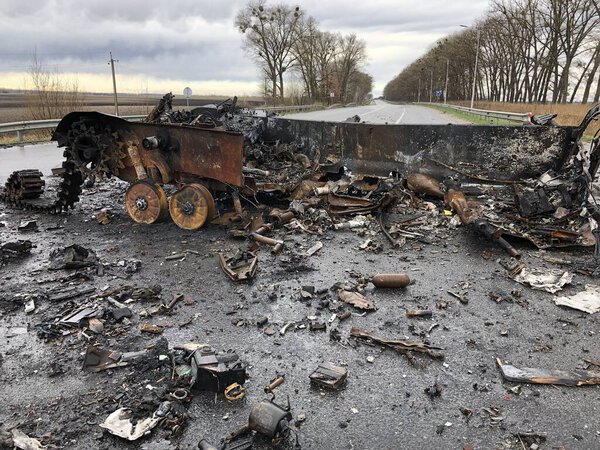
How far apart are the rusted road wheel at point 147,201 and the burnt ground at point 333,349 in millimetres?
920

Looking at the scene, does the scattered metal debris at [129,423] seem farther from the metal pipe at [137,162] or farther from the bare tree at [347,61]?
the bare tree at [347,61]

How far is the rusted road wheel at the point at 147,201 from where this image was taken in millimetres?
7164

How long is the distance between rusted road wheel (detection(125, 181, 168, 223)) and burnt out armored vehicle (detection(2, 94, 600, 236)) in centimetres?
2

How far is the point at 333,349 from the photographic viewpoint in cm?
386

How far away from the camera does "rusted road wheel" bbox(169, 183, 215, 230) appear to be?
6879 mm

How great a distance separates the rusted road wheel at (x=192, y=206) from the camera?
22.6 ft

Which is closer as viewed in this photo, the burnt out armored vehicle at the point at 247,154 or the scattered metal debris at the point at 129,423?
the scattered metal debris at the point at 129,423

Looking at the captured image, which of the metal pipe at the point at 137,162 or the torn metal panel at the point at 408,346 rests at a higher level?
the metal pipe at the point at 137,162

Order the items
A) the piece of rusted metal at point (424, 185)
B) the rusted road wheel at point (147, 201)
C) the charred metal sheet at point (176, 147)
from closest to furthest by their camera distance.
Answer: the charred metal sheet at point (176, 147) → the rusted road wheel at point (147, 201) → the piece of rusted metal at point (424, 185)

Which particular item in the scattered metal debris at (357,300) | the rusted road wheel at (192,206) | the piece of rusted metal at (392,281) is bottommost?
the scattered metal debris at (357,300)

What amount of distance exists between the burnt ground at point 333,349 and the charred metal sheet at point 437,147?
2721 millimetres

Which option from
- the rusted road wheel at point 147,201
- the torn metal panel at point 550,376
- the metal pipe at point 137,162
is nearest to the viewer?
the torn metal panel at point 550,376

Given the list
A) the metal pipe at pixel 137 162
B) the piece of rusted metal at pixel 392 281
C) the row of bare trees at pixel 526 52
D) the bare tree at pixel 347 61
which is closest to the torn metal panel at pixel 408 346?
the piece of rusted metal at pixel 392 281

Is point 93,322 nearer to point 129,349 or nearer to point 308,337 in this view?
point 129,349
